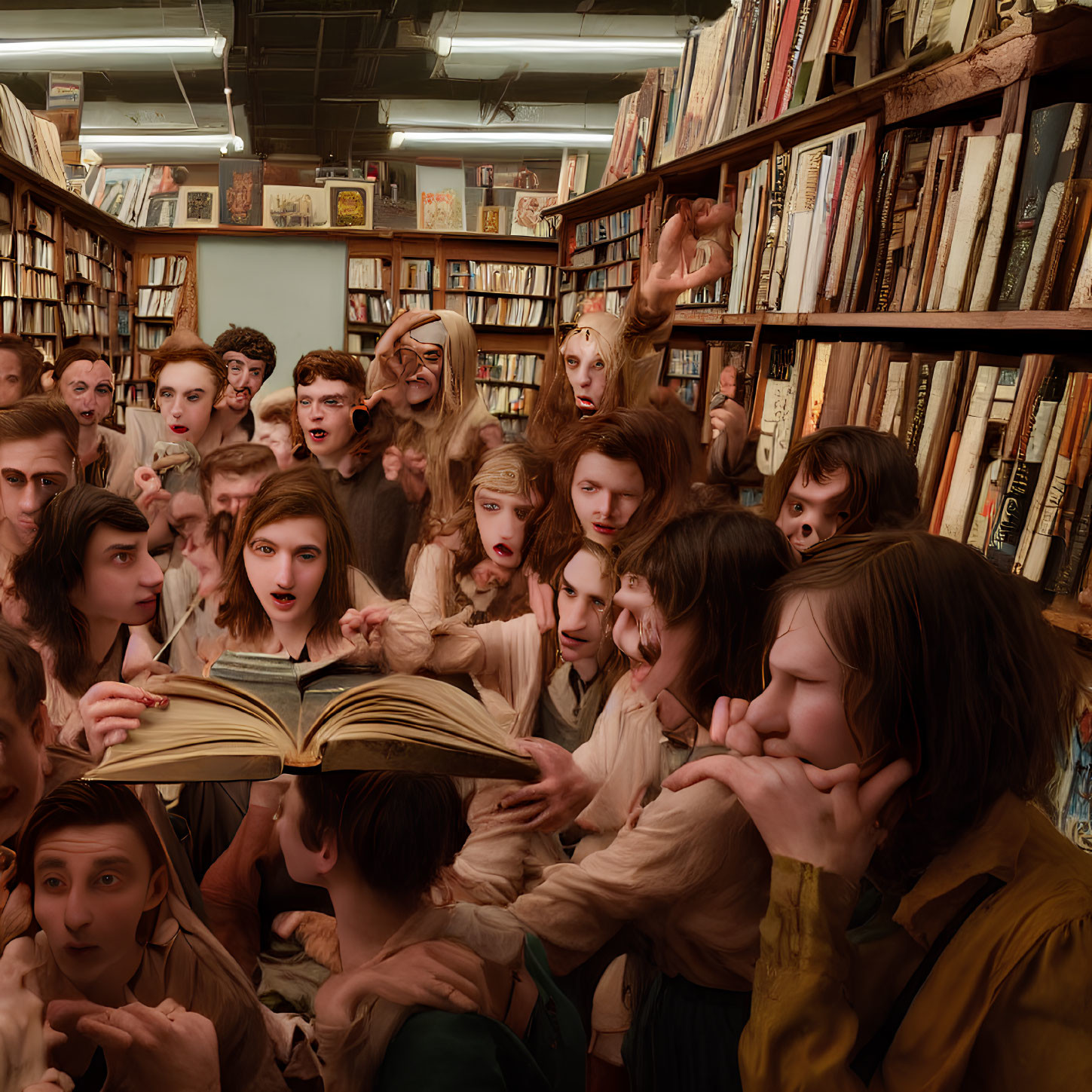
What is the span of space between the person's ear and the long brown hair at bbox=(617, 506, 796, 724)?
0.53 metres

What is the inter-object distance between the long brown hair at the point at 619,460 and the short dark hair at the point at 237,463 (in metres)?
0.42

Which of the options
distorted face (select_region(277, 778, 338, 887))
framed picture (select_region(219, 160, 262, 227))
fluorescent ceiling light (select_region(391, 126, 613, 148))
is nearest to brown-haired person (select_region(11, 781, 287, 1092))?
distorted face (select_region(277, 778, 338, 887))

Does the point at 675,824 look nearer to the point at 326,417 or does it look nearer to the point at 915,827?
the point at 915,827

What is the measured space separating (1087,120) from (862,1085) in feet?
5.16

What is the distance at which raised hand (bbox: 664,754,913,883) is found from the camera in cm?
71

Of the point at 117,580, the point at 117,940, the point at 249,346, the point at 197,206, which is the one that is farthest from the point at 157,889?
the point at 197,206

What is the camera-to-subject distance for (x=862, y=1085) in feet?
2.33

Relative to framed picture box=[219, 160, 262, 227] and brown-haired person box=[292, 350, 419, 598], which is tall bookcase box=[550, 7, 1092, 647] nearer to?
brown-haired person box=[292, 350, 419, 598]

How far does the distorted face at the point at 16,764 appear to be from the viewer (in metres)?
0.77

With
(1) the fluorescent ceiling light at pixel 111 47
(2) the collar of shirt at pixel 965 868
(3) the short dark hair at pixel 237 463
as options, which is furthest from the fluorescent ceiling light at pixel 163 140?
(2) the collar of shirt at pixel 965 868

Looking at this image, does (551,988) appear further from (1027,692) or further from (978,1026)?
(1027,692)

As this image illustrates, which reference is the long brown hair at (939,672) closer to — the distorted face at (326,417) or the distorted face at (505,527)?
the distorted face at (505,527)

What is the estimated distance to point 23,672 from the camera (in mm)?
806

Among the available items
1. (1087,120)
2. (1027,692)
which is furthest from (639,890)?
(1087,120)
